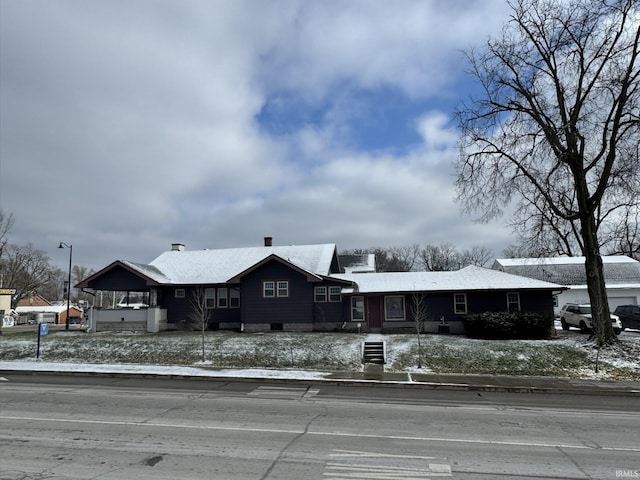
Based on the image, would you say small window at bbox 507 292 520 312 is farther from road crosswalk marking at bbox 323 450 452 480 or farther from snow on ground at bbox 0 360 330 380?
road crosswalk marking at bbox 323 450 452 480

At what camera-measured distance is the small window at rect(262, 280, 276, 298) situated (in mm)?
30078

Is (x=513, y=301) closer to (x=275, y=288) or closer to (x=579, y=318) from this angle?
(x=579, y=318)

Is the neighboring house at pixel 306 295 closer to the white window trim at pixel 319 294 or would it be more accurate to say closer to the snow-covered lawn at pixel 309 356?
the white window trim at pixel 319 294

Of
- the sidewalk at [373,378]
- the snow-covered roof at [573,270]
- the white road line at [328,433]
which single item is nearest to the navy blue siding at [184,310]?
the sidewalk at [373,378]

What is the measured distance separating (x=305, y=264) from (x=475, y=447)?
1001 inches

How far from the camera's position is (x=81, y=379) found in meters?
17.0

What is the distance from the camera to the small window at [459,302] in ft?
96.1

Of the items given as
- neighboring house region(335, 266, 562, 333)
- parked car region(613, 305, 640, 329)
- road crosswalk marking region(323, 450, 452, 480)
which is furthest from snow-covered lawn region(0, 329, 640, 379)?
parked car region(613, 305, 640, 329)

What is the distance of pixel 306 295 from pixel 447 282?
9345 millimetres

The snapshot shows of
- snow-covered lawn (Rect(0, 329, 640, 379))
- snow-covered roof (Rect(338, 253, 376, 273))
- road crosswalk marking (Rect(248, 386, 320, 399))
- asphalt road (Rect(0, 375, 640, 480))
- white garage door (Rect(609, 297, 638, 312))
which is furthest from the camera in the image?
snow-covered roof (Rect(338, 253, 376, 273))

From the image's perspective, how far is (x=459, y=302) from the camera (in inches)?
1157

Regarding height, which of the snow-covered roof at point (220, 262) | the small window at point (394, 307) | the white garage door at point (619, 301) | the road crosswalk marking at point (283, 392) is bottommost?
the road crosswalk marking at point (283, 392)

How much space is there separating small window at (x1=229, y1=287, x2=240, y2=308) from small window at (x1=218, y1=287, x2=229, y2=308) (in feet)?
0.96

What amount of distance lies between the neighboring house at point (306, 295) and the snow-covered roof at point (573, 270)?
19.3 m
